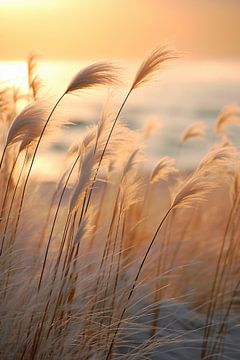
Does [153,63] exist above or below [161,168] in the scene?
above

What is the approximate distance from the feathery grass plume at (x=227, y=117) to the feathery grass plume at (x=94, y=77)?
1491mm

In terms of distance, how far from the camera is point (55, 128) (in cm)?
275

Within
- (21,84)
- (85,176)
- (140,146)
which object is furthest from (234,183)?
(21,84)

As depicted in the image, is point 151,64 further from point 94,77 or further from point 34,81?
point 34,81

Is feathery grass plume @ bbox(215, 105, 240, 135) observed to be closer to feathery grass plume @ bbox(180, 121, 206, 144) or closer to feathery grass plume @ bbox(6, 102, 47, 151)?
feathery grass plume @ bbox(180, 121, 206, 144)

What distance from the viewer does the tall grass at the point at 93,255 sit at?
2.56m

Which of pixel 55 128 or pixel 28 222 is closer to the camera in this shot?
pixel 55 128

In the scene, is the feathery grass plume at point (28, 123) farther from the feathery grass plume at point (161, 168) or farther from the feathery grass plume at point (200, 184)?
the feathery grass plume at point (161, 168)

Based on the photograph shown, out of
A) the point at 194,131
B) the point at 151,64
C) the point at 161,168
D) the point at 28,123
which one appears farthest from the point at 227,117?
the point at 28,123

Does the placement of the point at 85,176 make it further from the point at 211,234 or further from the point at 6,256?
the point at 211,234

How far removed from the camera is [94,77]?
2527 mm

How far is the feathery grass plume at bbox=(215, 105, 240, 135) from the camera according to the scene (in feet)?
13.1

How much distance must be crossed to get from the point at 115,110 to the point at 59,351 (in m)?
0.85

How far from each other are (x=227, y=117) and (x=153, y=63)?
61.8 inches
